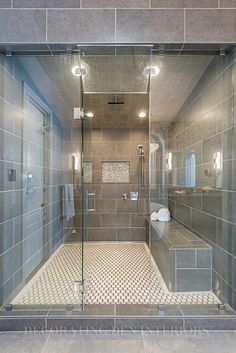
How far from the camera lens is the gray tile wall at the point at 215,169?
1.91 m

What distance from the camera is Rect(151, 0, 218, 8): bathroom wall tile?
175 cm

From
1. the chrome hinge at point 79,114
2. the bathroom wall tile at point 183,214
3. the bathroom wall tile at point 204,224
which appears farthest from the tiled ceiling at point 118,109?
the bathroom wall tile at point 204,224

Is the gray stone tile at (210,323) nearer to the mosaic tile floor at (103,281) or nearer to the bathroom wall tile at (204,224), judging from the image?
the mosaic tile floor at (103,281)

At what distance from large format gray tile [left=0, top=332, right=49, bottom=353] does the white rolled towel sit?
2214mm

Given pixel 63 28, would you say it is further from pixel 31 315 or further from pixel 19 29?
pixel 31 315

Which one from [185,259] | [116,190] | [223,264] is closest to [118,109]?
[116,190]

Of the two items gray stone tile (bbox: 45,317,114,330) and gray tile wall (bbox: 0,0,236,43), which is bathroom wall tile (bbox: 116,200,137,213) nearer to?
gray stone tile (bbox: 45,317,114,330)

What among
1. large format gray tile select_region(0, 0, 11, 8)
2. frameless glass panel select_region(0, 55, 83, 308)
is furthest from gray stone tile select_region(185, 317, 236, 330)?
large format gray tile select_region(0, 0, 11, 8)

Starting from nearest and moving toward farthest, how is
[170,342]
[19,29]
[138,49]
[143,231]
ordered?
1. [170,342]
2. [19,29]
3. [138,49]
4. [143,231]

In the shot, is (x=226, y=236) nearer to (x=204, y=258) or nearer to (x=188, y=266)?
(x=204, y=258)

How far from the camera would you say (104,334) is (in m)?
1.68

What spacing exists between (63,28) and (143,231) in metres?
3.24

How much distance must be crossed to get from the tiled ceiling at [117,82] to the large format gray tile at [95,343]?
234cm

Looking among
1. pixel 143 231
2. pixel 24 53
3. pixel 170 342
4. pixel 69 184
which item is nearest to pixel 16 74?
pixel 24 53
